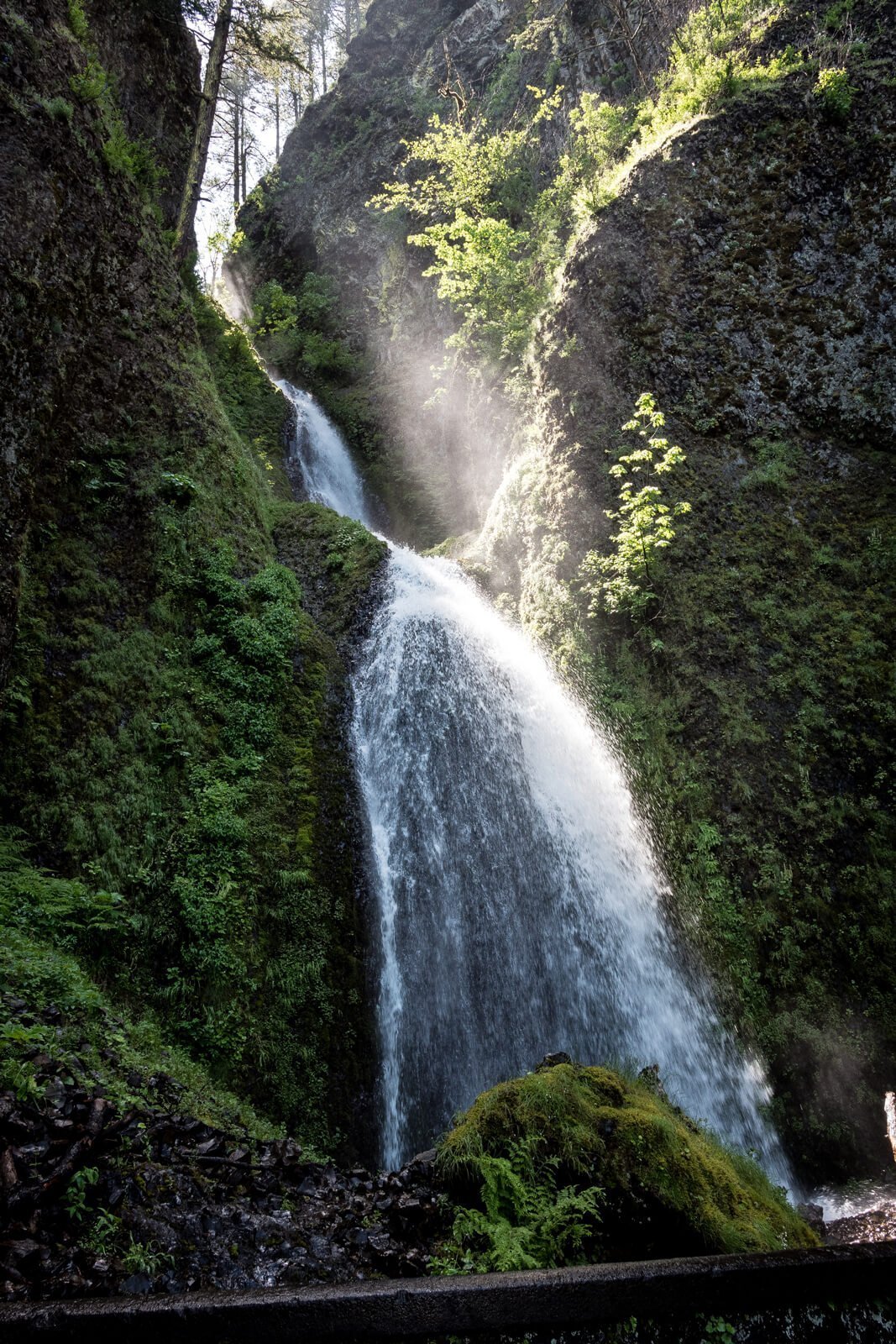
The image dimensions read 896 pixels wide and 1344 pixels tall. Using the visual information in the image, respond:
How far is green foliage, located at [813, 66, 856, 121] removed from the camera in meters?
11.8

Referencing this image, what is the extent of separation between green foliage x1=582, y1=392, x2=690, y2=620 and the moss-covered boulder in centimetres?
763

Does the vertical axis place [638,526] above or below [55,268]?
below

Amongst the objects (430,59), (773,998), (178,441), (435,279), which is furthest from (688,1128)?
(430,59)

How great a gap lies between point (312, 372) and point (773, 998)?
22.1m

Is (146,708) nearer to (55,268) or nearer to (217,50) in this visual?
(55,268)

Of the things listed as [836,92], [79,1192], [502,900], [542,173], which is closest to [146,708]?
[502,900]

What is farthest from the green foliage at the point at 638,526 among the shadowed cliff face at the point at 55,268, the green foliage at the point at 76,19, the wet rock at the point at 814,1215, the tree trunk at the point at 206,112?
the tree trunk at the point at 206,112

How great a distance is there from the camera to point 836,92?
1180cm

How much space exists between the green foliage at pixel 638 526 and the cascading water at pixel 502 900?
1.79 meters

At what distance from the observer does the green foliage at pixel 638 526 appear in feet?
33.8

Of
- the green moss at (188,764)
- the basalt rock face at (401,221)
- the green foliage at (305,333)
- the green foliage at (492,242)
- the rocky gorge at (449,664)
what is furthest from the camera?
the green foliage at (305,333)

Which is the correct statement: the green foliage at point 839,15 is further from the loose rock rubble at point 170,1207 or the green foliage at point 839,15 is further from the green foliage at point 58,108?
the loose rock rubble at point 170,1207

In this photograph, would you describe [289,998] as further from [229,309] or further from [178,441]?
[229,309]

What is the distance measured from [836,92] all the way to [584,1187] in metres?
17.0
